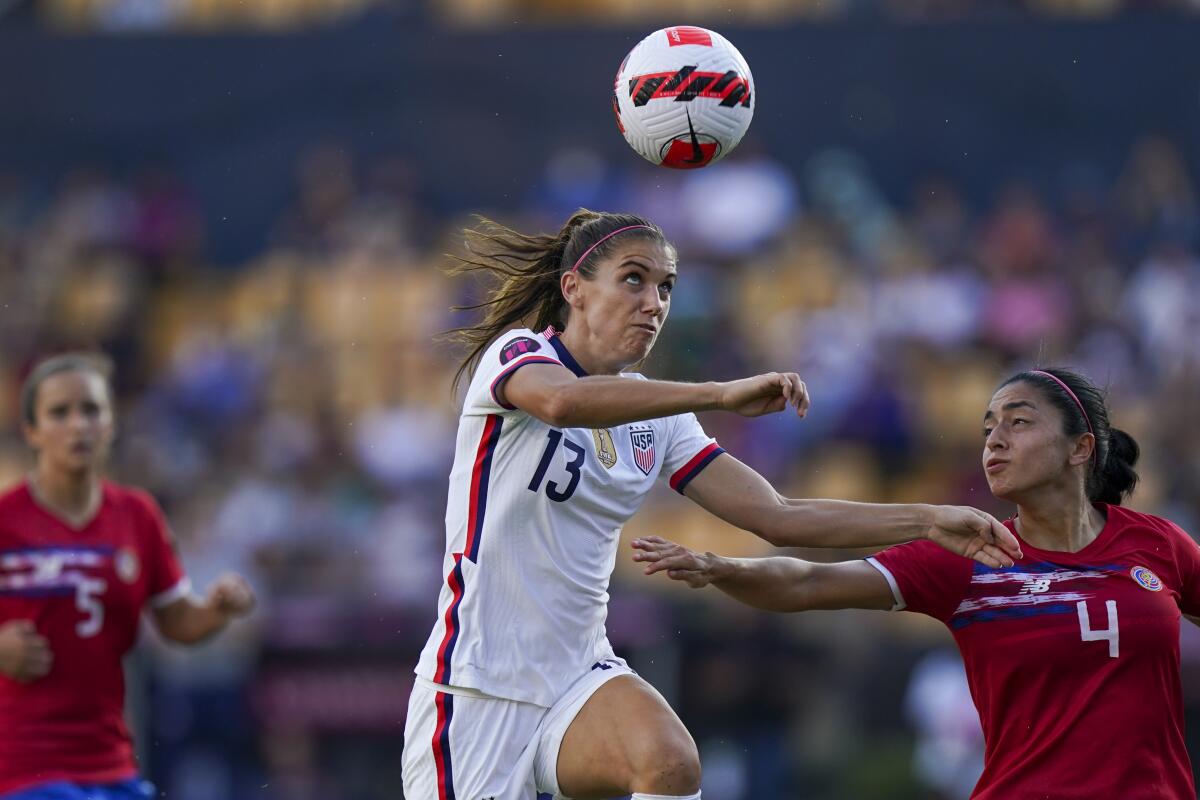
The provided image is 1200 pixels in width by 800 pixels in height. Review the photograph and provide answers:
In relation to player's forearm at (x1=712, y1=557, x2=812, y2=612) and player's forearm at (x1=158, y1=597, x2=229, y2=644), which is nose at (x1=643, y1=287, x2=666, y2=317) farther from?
player's forearm at (x1=158, y1=597, x2=229, y2=644)

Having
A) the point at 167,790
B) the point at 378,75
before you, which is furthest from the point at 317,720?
the point at 378,75

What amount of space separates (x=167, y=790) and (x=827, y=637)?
164 inches

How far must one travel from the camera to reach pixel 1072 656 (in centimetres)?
514

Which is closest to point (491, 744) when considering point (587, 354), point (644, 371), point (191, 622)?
point (587, 354)

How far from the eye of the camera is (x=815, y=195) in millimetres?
14469

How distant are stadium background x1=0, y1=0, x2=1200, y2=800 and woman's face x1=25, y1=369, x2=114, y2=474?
350 cm

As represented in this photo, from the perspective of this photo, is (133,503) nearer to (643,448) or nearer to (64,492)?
(64,492)

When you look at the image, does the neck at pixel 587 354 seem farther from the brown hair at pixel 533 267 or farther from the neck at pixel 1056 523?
the neck at pixel 1056 523

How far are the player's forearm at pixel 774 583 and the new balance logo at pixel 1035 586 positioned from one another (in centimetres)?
67

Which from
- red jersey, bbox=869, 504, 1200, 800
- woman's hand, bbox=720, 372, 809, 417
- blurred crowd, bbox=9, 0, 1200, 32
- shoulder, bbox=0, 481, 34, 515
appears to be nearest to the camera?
woman's hand, bbox=720, 372, 809, 417

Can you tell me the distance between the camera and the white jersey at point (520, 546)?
5.29 meters

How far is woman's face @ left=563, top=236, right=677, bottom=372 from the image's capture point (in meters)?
5.43

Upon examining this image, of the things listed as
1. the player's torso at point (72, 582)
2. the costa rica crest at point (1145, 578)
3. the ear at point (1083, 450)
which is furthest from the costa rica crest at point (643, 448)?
the player's torso at point (72, 582)

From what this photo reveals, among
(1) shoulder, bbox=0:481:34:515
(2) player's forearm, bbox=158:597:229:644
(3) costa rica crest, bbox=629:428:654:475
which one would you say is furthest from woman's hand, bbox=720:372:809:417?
(1) shoulder, bbox=0:481:34:515
